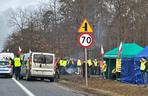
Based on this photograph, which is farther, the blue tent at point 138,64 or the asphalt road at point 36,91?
the blue tent at point 138,64

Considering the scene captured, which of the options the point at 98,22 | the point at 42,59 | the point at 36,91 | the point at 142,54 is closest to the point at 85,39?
the point at 36,91

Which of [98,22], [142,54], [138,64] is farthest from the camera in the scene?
[98,22]

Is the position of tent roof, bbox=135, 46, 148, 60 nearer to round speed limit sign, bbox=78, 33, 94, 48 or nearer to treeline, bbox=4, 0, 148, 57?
round speed limit sign, bbox=78, 33, 94, 48

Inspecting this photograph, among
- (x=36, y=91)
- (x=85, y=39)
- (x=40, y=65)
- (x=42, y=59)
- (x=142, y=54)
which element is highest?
(x=85, y=39)

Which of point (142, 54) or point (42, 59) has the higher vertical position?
point (142, 54)

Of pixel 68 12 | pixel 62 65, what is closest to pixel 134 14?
pixel 68 12

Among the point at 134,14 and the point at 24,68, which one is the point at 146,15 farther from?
the point at 24,68

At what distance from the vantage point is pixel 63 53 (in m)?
64.9

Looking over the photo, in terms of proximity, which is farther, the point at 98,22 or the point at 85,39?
the point at 98,22

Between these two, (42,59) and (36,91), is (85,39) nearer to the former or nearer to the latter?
(36,91)

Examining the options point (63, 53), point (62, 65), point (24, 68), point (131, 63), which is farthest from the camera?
point (63, 53)

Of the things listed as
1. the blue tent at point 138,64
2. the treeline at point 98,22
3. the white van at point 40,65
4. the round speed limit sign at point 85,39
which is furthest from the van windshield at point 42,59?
the treeline at point 98,22

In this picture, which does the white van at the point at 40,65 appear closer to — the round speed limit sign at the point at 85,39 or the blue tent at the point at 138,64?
the blue tent at the point at 138,64

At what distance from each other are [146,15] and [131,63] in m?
37.1
